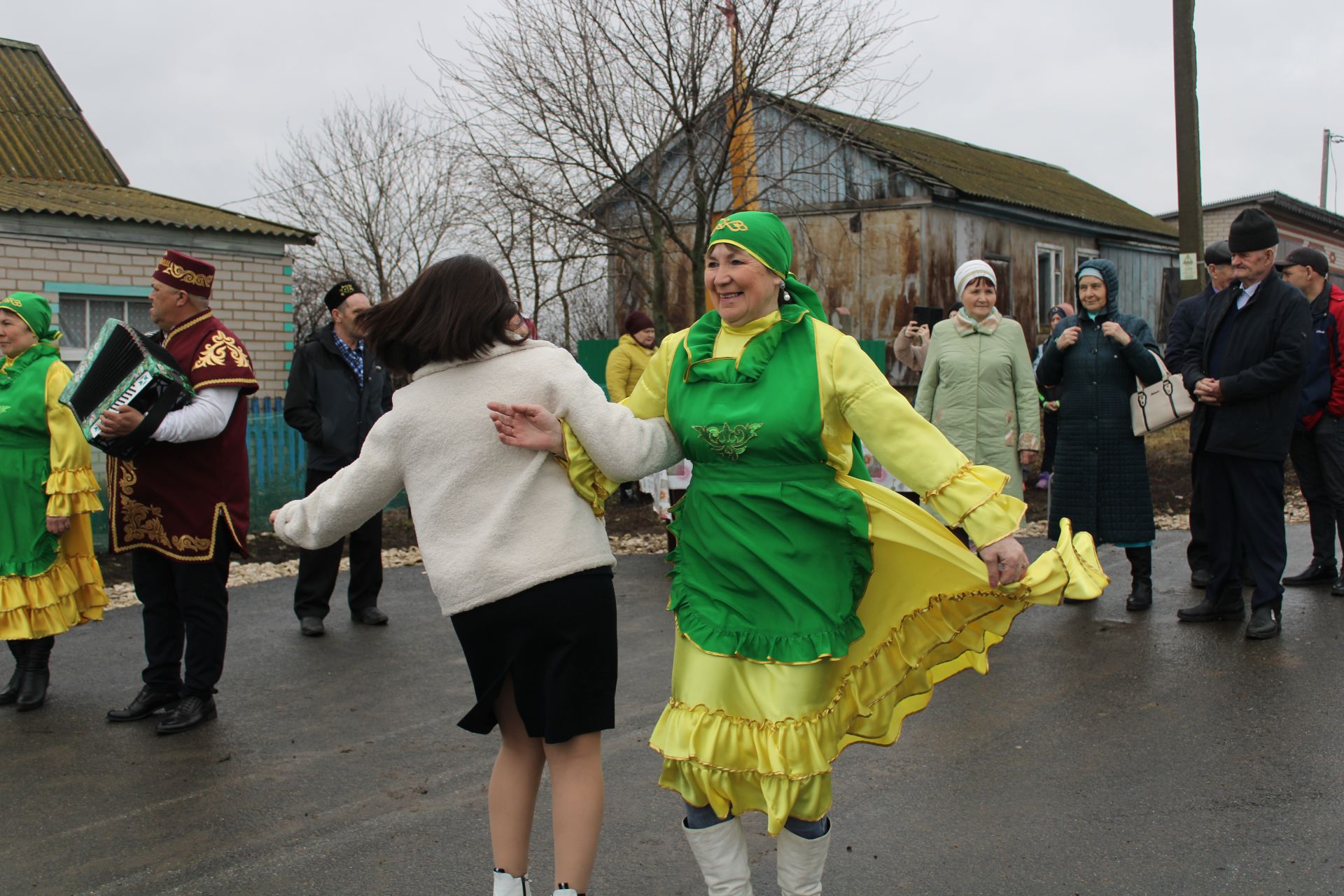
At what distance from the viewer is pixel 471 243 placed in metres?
21.8

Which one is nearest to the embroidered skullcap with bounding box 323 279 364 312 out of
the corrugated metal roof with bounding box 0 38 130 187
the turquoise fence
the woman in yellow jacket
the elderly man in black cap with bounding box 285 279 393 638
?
the elderly man in black cap with bounding box 285 279 393 638

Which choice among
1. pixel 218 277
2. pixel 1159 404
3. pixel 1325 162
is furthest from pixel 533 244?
pixel 1325 162

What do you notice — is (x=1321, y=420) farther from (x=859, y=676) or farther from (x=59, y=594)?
(x=59, y=594)

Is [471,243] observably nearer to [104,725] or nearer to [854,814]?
[104,725]

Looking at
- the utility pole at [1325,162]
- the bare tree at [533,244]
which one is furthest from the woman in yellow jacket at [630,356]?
the utility pole at [1325,162]

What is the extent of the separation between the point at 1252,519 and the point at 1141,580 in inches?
40.3

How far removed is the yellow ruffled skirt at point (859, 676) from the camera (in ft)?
9.93

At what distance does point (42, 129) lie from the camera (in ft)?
62.7

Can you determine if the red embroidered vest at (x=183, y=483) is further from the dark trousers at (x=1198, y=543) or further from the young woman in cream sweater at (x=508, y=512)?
the dark trousers at (x=1198, y=543)

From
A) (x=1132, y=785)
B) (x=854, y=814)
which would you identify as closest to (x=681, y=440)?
(x=854, y=814)

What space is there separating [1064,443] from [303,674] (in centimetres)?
455

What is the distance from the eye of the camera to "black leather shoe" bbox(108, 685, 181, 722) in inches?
214

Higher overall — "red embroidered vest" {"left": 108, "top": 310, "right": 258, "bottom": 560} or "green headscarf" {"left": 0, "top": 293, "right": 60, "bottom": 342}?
"green headscarf" {"left": 0, "top": 293, "right": 60, "bottom": 342}

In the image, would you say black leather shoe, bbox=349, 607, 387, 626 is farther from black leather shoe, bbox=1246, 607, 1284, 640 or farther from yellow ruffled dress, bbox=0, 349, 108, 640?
black leather shoe, bbox=1246, 607, 1284, 640
